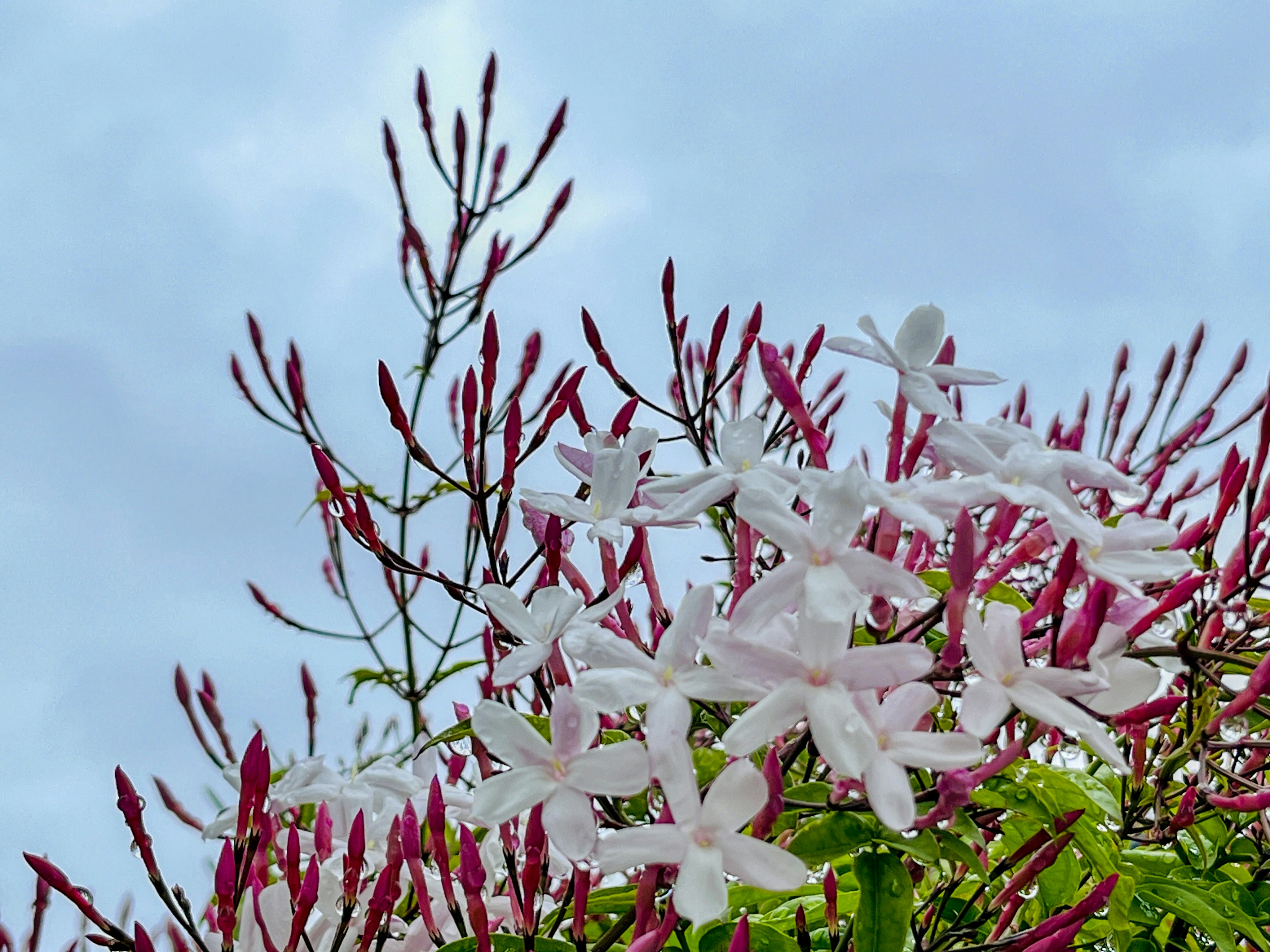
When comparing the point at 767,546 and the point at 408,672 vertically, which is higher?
the point at 408,672

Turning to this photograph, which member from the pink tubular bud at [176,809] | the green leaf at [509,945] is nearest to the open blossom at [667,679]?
the green leaf at [509,945]

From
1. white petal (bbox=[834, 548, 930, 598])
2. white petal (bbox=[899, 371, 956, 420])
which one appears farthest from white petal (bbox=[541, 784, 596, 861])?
white petal (bbox=[899, 371, 956, 420])

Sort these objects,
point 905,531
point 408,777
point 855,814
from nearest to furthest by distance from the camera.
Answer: point 855,814, point 408,777, point 905,531

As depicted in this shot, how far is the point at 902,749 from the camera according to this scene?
36.7 inches

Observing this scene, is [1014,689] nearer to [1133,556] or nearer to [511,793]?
[1133,556]

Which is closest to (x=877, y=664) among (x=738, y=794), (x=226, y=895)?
(x=738, y=794)

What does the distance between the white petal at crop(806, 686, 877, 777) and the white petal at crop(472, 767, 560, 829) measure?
9.6 inches

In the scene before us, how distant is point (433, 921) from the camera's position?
130cm

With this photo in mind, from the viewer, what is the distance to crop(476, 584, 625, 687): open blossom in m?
1.04

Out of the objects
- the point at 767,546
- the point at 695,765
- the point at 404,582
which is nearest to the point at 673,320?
the point at 767,546

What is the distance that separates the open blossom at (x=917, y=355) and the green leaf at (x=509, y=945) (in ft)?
2.23

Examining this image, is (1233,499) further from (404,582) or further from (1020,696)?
(404,582)

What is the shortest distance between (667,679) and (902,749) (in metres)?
0.21

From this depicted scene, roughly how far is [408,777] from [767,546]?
639 mm
